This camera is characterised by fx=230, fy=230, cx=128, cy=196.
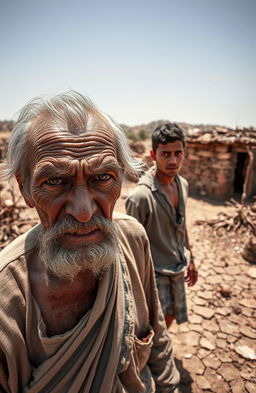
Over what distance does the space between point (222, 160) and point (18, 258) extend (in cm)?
898

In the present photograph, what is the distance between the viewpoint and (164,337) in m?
1.60

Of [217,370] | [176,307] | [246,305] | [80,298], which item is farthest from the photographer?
[246,305]

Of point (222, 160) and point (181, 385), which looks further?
point (222, 160)

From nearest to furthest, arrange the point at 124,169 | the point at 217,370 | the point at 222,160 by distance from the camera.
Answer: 1. the point at 124,169
2. the point at 217,370
3. the point at 222,160

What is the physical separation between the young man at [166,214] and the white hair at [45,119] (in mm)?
1093

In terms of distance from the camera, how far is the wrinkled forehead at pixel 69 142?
3.55 feet

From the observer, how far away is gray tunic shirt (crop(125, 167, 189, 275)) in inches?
86.1

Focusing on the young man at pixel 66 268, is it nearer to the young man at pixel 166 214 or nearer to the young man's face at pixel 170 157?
the young man at pixel 166 214

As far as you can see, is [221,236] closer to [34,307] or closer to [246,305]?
[246,305]

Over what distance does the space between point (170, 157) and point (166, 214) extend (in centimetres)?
Result: 58

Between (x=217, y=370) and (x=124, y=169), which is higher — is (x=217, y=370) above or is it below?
below

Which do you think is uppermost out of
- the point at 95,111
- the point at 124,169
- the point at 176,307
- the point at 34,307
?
the point at 95,111

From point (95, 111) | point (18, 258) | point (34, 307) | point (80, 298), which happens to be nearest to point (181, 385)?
point (80, 298)

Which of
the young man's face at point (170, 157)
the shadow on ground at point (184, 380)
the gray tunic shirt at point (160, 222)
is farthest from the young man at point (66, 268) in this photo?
the shadow on ground at point (184, 380)
